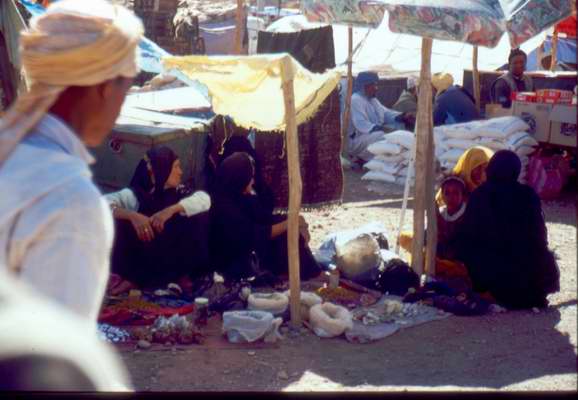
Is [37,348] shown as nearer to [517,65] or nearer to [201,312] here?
[201,312]

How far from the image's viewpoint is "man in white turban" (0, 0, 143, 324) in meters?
1.37

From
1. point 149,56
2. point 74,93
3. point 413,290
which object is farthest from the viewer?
point 149,56

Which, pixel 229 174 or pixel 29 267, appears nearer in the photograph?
pixel 29 267

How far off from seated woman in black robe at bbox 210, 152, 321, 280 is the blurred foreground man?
17.5 feet

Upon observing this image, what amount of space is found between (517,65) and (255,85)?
591cm

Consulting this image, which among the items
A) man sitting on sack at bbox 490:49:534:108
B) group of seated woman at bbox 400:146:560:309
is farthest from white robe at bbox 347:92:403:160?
group of seated woman at bbox 400:146:560:309

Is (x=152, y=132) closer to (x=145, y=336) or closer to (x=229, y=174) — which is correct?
(x=229, y=174)

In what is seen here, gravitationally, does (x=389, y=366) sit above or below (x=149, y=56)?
below

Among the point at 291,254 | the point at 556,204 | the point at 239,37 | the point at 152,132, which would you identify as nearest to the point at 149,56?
the point at 152,132

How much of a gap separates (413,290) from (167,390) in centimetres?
210

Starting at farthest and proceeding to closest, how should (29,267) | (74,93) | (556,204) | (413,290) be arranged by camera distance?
(556,204)
(413,290)
(74,93)
(29,267)

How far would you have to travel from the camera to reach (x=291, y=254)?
210 inches

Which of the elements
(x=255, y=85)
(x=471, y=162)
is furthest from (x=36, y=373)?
(x=471, y=162)

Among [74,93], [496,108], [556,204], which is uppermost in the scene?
[74,93]
